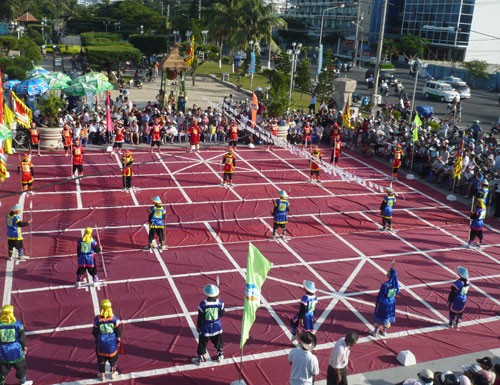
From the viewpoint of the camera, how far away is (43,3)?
364ft

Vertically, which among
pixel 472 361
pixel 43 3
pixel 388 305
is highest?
pixel 43 3

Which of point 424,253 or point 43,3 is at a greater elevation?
point 43,3

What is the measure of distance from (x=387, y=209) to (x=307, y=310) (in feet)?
24.1

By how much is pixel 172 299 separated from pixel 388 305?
15.9 feet

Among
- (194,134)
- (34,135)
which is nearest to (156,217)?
(194,134)

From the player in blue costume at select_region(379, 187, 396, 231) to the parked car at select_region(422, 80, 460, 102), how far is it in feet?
104

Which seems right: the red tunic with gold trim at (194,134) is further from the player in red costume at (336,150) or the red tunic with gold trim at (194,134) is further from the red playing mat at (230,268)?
the player in red costume at (336,150)

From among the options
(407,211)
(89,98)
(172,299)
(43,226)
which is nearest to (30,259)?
(43,226)

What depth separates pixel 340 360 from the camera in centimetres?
897

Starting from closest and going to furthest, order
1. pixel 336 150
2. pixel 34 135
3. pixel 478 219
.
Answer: pixel 478 219
pixel 34 135
pixel 336 150

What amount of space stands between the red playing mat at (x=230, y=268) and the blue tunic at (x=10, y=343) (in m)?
0.77

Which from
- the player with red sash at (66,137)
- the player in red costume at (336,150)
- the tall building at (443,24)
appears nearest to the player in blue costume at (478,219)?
the player in red costume at (336,150)

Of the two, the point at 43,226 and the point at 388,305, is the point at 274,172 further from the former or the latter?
the point at 388,305

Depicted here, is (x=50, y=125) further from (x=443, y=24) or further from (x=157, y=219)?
(x=443, y=24)
